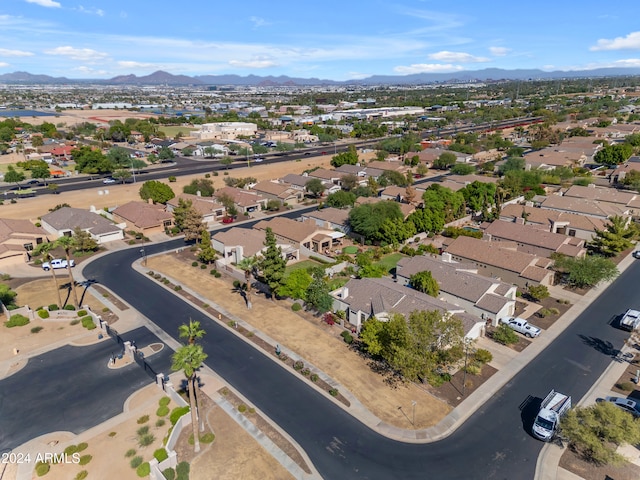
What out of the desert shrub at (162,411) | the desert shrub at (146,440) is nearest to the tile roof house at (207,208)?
the desert shrub at (162,411)

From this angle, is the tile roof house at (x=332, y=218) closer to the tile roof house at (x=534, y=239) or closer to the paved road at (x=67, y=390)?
the tile roof house at (x=534, y=239)

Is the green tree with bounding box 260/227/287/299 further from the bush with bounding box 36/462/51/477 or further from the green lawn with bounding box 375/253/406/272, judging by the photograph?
the bush with bounding box 36/462/51/477

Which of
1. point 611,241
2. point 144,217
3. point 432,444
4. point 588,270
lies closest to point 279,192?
point 144,217

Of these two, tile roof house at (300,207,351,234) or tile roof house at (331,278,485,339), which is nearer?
tile roof house at (331,278,485,339)

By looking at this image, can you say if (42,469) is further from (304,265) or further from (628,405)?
(628,405)

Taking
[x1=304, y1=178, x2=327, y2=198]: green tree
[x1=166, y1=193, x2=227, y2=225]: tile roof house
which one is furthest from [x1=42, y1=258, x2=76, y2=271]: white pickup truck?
[x1=304, y1=178, x2=327, y2=198]: green tree

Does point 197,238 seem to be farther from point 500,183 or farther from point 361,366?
point 500,183
